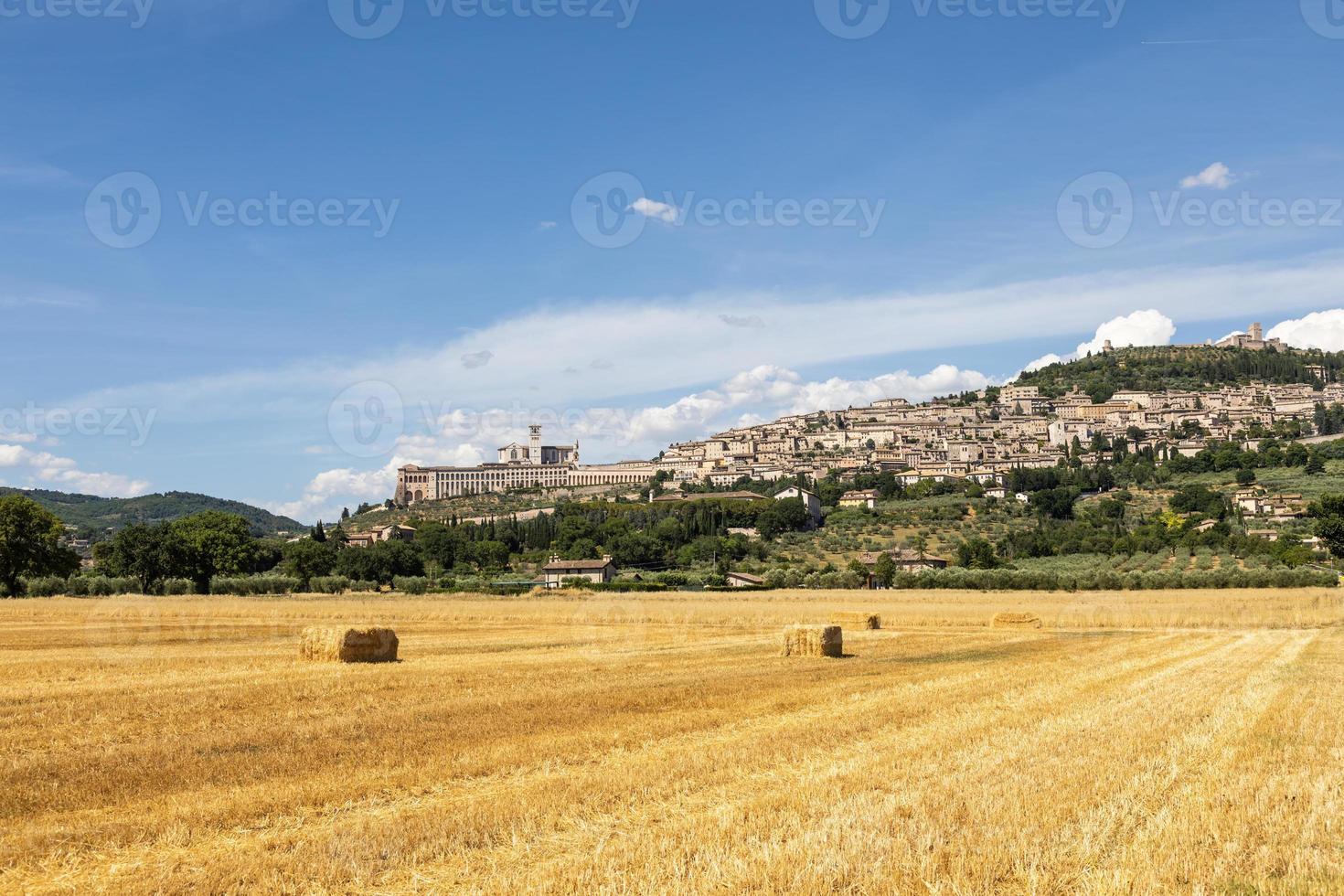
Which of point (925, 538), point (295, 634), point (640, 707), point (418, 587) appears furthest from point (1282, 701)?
point (925, 538)

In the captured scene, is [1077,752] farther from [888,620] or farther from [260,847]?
[888,620]

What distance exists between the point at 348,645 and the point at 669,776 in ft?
51.0

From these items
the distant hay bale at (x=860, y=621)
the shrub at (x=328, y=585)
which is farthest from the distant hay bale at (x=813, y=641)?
the shrub at (x=328, y=585)

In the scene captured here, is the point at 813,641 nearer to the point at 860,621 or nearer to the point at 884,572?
the point at 860,621

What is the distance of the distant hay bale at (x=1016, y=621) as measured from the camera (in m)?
45.2

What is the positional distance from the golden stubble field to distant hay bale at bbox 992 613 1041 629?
2027 centimetres

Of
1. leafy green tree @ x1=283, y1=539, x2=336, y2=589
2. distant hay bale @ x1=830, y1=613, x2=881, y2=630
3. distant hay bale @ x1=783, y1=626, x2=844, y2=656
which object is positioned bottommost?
distant hay bale @ x1=830, y1=613, x2=881, y2=630

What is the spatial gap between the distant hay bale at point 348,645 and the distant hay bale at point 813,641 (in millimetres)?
9787

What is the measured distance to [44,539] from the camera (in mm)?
78562

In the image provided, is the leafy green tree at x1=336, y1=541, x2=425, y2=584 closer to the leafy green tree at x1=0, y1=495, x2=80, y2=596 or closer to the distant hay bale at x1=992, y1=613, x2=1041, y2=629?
the leafy green tree at x1=0, y1=495, x2=80, y2=596

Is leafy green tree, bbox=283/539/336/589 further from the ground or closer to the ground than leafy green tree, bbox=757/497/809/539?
closer to the ground

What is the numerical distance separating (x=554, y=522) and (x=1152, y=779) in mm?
165116

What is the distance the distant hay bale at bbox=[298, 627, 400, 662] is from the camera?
80.3ft

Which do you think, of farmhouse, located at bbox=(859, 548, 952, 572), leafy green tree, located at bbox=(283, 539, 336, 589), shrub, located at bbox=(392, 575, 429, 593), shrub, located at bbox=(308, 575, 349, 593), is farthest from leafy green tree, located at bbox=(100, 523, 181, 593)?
farmhouse, located at bbox=(859, 548, 952, 572)
